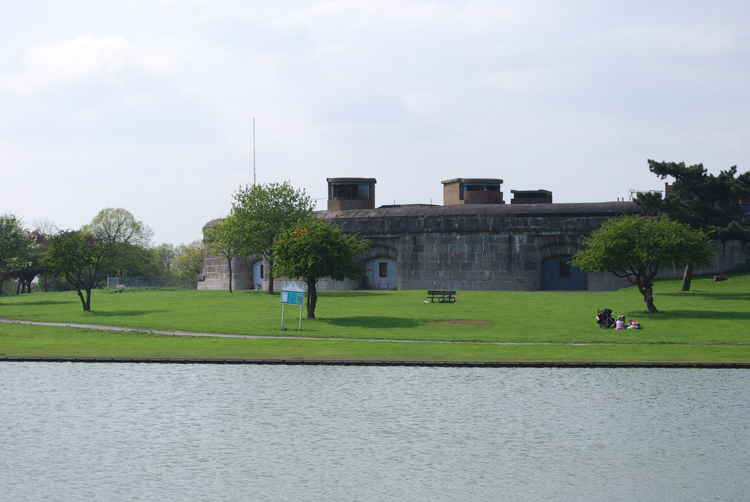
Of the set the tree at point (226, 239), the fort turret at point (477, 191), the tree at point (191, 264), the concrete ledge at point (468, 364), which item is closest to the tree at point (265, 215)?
the tree at point (226, 239)

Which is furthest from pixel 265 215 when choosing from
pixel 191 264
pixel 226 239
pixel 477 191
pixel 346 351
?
pixel 191 264

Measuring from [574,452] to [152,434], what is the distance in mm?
8718

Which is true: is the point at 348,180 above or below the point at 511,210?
above

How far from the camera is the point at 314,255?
1816 inches

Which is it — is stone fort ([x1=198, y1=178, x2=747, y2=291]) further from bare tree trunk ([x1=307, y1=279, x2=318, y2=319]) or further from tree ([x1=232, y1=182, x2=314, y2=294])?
bare tree trunk ([x1=307, y1=279, x2=318, y2=319])

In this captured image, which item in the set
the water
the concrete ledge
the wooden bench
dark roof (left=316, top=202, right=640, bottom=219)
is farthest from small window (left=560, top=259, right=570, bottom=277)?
the water

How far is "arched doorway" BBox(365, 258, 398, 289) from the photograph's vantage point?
74.6 m

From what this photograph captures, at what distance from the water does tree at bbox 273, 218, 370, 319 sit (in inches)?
711

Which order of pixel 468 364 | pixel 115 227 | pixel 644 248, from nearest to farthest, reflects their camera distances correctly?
1. pixel 468 364
2. pixel 644 248
3. pixel 115 227

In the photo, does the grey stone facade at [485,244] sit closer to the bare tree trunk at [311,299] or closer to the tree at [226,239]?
the tree at [226,239]

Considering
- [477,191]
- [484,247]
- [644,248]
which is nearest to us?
[644,248]

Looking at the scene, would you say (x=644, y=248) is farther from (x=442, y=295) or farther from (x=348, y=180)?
(x=348, y=180)

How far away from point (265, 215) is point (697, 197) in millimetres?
31573

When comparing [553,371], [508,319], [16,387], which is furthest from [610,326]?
[16,387]
